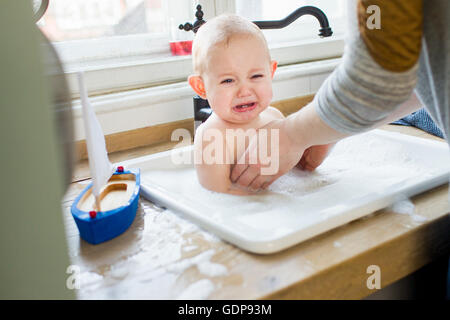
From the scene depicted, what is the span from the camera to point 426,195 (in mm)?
716

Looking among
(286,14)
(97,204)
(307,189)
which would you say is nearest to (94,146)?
(97,204)

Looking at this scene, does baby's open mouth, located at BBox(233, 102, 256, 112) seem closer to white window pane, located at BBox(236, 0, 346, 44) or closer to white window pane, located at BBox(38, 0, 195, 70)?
white window pane, located at BBox(38, 0, 195, 70)

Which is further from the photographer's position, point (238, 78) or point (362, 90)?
point (238, 78)

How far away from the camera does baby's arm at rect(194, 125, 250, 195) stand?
0.84m

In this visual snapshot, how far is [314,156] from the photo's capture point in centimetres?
90

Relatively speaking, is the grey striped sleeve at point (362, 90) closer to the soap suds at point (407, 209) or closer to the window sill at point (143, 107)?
the soap suds at point (407, 209)

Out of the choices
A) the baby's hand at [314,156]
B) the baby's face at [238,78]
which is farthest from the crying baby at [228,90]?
the baby's hand at [314,156]

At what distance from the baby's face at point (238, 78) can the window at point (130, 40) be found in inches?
14.6

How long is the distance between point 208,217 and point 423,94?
332 millimetres

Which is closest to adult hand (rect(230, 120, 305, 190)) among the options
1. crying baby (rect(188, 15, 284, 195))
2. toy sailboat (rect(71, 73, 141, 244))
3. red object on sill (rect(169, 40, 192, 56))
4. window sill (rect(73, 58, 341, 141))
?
crying baby (rect(188, 15, 284, 195))

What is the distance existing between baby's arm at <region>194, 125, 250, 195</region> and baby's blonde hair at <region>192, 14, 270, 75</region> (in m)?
0.15

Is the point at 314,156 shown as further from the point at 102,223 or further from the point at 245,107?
the point at 102,223

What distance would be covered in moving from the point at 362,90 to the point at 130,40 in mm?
978

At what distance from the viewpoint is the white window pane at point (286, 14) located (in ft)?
5.03
